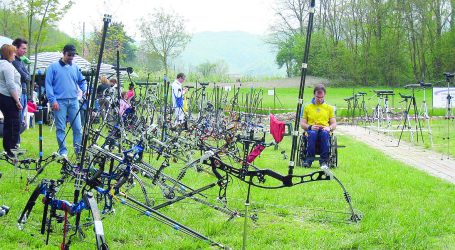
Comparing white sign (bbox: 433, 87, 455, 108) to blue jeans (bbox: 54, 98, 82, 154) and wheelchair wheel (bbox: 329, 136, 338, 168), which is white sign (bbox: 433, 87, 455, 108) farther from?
blue jeans (bbox: 54, 98, 82, 154)

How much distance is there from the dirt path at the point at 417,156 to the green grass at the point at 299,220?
4.70 ft

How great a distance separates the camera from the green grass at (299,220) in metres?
4.36

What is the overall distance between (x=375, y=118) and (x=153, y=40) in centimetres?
2559

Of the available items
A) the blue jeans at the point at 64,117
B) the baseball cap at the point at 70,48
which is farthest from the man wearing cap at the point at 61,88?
the baseball cap at the point at 70,48

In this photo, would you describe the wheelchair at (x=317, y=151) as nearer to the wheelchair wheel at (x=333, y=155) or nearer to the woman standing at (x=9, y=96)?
the wheelchair wheel at (x=333, y=155)

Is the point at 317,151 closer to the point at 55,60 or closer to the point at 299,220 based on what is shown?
the point at 299,220

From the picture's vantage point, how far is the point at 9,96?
714 cm

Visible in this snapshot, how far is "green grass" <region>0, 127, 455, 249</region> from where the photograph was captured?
4355 millimetres

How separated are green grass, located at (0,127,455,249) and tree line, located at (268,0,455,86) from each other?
119 ft

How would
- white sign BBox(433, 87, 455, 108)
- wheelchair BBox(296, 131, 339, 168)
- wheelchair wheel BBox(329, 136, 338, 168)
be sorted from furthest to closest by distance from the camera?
white sign BBox(433, 87, 455, 108), wheelchair wheel BBox(329, 136, 338, 168), wheelchair BBox(296, 131, 339, 168)

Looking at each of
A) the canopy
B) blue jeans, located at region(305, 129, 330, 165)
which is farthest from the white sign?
the canopy

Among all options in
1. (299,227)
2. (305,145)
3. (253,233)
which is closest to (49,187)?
(253,233)

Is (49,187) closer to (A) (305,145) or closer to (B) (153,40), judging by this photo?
(A) (305,145)

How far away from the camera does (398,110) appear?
24266 millimetres
